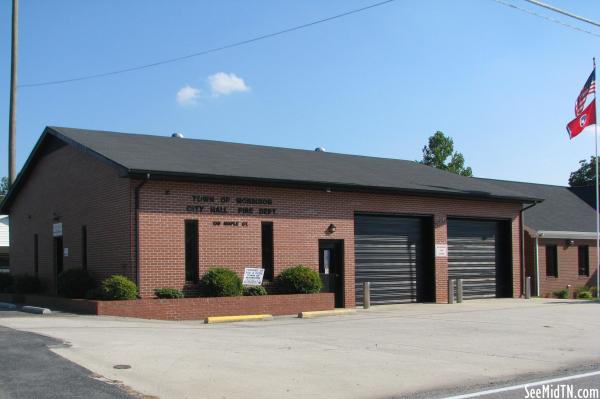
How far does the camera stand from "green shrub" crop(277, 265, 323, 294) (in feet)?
66.1

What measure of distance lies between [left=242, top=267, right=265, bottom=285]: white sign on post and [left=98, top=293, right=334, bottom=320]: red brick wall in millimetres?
728

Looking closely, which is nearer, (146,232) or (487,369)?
(487,369)

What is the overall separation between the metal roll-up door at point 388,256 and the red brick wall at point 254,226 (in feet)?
2.03

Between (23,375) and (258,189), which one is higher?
(258,189)

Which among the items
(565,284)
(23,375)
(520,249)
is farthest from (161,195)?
(565,284)

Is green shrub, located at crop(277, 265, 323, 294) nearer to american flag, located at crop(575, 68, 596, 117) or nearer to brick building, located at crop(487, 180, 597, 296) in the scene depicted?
brick building, located at crop(487, 180, 597, 296)

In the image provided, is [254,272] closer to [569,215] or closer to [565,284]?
[565,284]

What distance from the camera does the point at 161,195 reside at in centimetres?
1852

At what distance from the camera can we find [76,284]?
61.9ft

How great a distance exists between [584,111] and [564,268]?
786cm

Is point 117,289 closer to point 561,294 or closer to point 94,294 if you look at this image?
point 94,294

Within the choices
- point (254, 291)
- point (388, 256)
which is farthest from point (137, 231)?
point (388, 256)

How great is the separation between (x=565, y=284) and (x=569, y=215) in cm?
435

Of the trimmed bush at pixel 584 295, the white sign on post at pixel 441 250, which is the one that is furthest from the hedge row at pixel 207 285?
the trimmed bush at pixel 584 295
